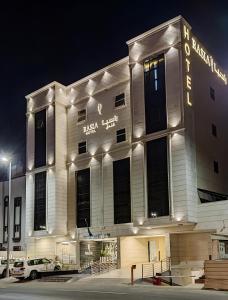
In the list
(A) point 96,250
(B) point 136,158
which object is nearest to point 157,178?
(B) point 136,158

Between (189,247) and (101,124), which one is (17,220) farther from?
(189,247)

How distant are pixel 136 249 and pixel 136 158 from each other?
958 cm

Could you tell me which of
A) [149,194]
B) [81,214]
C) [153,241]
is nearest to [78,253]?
[81,214]

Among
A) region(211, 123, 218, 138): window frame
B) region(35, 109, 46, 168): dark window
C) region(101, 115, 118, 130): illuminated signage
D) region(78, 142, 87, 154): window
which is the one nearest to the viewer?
region(211, 123, 218, 138): window frame

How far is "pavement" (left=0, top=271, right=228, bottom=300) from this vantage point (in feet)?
69.6

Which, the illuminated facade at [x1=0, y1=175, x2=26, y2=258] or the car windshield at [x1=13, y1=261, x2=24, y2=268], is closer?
the car windshield at [x1=13, y1=261, x2=24, y2=268]

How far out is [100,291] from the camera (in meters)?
25.5

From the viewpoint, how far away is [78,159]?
172ft

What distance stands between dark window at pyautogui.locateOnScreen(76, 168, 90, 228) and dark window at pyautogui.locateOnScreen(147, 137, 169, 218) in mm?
9650

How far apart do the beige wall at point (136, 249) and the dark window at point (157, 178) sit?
16.2 feet

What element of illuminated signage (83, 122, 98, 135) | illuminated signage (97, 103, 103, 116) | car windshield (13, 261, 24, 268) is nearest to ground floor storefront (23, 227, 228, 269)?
car windshield (13, 261, 24, 268)

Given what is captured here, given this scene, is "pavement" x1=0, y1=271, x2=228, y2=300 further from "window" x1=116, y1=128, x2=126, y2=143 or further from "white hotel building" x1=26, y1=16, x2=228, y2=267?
"window" x1=116, y1=128, x2=126, y2=143

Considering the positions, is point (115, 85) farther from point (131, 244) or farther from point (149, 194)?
point (131, 244)

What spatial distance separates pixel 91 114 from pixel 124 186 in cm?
1045
